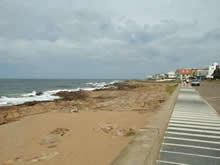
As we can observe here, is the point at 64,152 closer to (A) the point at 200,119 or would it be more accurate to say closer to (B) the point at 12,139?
(B) the point at 12,139

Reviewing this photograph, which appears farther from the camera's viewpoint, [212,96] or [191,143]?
[212,96]

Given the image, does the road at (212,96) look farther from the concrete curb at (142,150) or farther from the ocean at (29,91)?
the ocean at (29,91)

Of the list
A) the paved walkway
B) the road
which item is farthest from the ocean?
the road

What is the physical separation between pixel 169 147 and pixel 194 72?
398ft

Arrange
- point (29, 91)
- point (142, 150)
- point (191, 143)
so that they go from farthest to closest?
point (29, 91), point (191, 143), point (142, 150)

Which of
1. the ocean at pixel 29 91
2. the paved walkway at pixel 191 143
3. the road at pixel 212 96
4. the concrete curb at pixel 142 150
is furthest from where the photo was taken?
the ocean at pixel 29 91

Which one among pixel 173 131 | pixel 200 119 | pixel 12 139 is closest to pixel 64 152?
pixel 12 139

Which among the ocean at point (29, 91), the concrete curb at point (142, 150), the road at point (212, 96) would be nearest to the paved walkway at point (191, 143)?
the concrete curb at point (142, 150)

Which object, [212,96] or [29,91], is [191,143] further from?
[29,91]

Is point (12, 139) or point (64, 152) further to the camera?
point (12, 139)

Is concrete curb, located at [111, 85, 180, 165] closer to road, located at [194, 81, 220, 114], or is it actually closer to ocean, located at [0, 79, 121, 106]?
road, located at [194, 81, 220, 114]

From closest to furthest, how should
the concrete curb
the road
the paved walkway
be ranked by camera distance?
the concrete curb, the paved walkway, the road

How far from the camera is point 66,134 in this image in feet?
18.1

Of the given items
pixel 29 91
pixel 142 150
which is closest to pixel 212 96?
pixel 142 150
